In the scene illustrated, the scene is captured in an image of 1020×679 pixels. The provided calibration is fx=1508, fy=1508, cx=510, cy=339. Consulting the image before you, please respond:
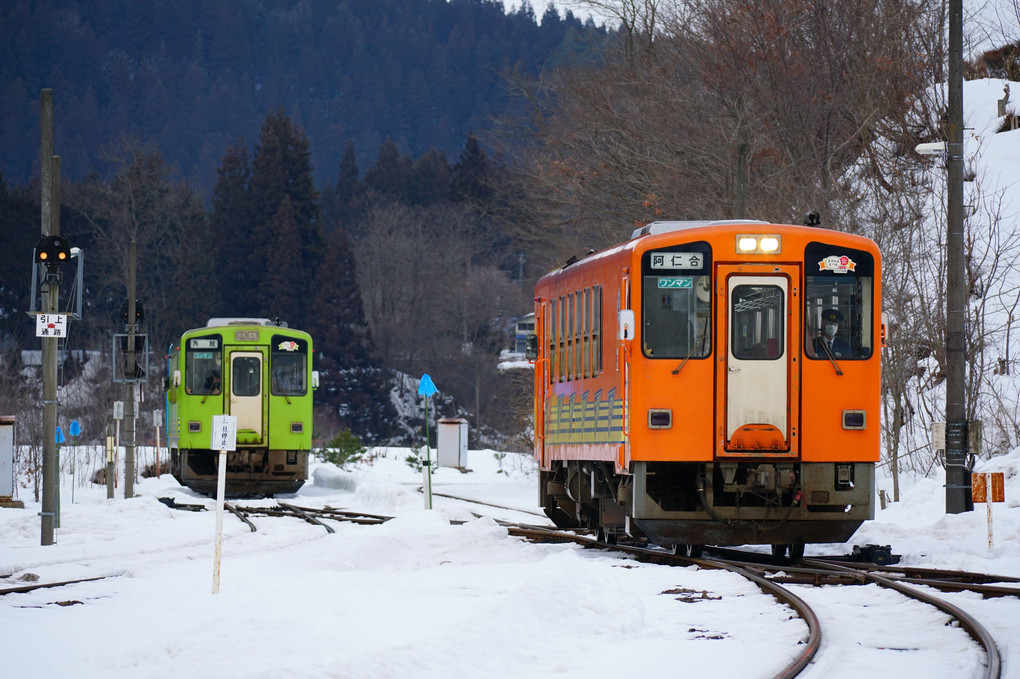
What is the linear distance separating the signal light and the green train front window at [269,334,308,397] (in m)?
11.2

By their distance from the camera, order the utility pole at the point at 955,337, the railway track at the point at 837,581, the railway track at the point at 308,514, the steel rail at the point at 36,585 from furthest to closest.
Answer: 1. the railway track at the point at 308,514
2. the utility pole at the point at 955,337
3. the steel rail at the point at 36,585
4. the railway track at the point at 837,581

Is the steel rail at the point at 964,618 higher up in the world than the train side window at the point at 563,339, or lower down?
lower down

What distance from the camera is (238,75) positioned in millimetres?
188000

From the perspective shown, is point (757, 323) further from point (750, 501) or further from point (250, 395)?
point (250, 395)

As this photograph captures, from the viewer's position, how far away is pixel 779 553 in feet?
53.1

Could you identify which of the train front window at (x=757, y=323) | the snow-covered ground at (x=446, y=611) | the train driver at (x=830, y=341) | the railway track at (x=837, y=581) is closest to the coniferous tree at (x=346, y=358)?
the snow-covered ground at (x=446, y=611)

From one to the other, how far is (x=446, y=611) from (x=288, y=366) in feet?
62.7

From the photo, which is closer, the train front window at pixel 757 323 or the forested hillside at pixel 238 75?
the train front window at pixel 757 323

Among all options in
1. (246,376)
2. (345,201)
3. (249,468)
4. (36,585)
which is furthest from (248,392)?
(345,201)

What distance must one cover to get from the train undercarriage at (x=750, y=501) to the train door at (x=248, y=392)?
49.8 feet

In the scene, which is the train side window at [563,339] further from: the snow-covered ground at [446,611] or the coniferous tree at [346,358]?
the coniferous tree at [346,358]

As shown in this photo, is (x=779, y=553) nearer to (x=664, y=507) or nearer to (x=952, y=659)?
(x=664, y=507)

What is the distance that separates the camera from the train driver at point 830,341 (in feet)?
49.3

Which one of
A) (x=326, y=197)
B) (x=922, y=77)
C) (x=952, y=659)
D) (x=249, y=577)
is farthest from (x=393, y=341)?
(x=952, y=659)
